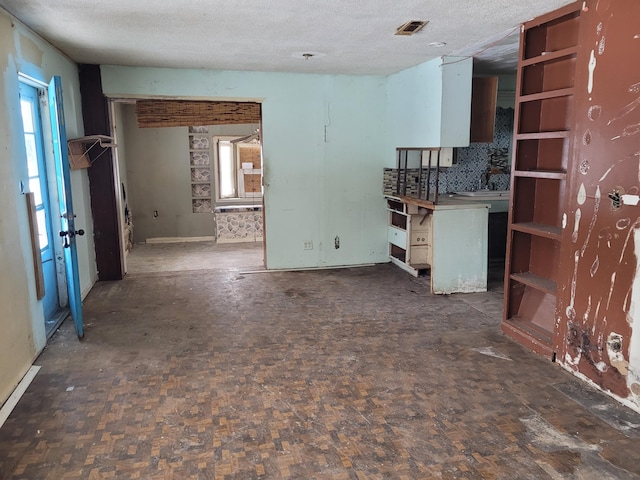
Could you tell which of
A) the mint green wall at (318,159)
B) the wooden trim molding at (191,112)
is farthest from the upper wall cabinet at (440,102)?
the wooden trim molding at (191,112)

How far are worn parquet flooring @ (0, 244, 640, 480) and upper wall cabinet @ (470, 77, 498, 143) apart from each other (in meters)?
1.85

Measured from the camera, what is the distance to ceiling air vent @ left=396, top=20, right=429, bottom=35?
351 cm

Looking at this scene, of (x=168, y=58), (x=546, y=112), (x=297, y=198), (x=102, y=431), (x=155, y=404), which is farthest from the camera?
(x=297, y=198)

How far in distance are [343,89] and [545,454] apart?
182 inches

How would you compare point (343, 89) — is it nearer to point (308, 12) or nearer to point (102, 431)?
point (308, 12)

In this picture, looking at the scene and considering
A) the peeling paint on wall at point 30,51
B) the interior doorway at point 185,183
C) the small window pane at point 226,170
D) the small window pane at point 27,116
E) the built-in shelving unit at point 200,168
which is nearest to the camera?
the peeling paint on wall at point 30,51

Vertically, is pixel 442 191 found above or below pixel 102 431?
above

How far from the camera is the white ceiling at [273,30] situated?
123 inches

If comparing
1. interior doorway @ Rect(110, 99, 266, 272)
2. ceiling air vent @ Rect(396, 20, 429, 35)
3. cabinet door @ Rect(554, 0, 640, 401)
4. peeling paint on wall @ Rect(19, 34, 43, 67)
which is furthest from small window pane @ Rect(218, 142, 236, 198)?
cabinet door @ Rect(554, 0, 640, 401)

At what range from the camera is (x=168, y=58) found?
477 cm

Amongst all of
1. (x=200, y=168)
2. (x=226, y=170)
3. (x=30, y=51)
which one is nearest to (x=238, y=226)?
(x=226, y=170)

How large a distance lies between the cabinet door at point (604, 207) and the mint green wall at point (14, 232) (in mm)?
3496

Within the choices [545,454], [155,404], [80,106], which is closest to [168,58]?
[80,106]

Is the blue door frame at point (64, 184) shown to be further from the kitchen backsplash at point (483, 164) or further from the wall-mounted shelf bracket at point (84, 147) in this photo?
the kitchen backsplash at point (483, 164)
